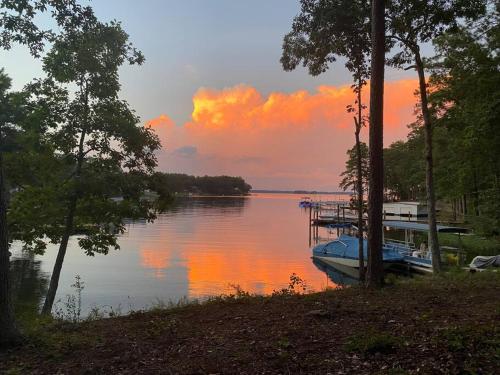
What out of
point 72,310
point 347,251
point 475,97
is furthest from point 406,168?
point 72,310

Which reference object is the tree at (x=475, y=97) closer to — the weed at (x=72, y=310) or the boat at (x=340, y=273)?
the boat at (x=340, y=273)

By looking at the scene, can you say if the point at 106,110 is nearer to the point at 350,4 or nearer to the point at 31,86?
the point at 31,86

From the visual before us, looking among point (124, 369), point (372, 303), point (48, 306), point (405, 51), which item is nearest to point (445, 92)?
point (405, 51)

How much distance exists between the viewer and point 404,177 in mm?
76125

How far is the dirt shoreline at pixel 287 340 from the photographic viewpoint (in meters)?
5.10

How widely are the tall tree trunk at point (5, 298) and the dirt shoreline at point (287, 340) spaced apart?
268mm

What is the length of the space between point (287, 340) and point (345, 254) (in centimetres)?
2920

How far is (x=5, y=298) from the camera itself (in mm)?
6352

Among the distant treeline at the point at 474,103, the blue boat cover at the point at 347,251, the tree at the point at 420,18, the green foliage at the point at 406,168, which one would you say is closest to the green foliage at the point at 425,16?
the tree at the point at 420,18

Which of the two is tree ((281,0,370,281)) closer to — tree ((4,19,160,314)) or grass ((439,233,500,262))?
tree ((4,19,160,314))

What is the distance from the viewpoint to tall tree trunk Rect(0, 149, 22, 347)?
6237 mm

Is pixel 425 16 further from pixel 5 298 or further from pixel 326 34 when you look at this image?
pixel 5 298

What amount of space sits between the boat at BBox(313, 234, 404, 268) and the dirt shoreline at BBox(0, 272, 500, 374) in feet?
80.3

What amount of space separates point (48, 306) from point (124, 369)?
10.1m
